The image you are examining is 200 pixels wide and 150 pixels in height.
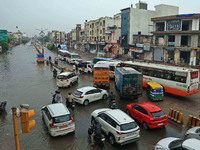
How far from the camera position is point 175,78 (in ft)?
58.4

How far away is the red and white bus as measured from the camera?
16.8 m

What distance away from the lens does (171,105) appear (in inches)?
642

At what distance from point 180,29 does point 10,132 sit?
36.5 metres

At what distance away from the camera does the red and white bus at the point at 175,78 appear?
1682cm

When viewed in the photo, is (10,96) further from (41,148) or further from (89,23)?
(89,23)

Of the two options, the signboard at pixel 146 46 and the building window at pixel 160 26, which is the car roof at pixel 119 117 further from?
the building window at pixel 160 26

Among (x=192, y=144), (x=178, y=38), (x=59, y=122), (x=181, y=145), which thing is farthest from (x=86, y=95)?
(x=178, y=38)

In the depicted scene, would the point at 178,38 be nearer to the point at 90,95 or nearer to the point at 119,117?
the point at 90,95

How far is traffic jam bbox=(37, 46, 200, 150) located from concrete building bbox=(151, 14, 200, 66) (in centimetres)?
1842

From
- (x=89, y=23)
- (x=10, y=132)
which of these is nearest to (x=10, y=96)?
(x=10, y=132)

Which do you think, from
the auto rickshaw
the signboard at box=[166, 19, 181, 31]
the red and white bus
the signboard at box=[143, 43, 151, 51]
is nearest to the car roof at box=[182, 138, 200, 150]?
the auto rickshaw

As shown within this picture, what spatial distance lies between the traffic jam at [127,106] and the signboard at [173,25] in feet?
64.7

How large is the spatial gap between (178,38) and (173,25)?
3082 millimetres

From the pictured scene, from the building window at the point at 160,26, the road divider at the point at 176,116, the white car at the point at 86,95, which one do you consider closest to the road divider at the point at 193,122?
the road divider at the point at 176,116
